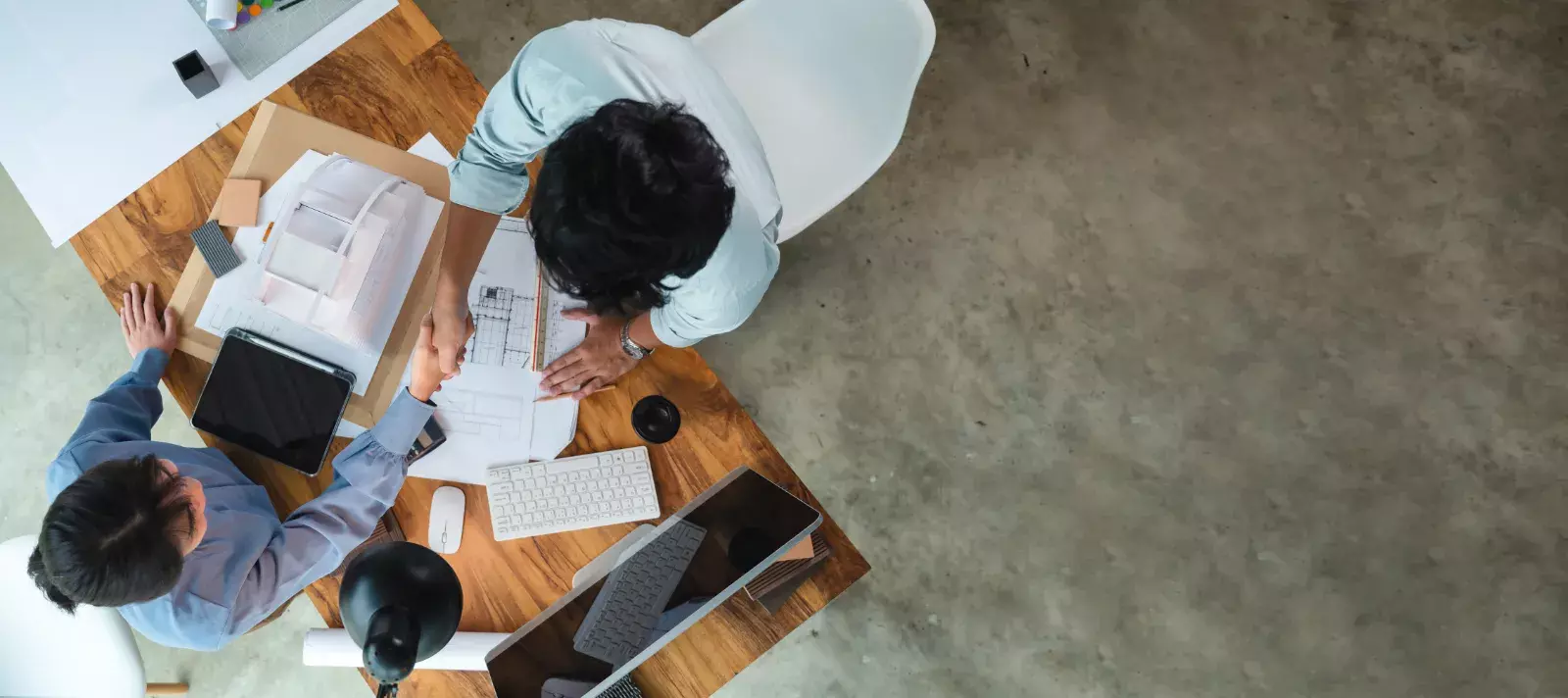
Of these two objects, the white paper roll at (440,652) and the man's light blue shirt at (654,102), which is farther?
the white paper roll at (440,652)

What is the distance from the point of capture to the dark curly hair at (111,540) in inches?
43.0

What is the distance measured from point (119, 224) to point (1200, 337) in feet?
7.84

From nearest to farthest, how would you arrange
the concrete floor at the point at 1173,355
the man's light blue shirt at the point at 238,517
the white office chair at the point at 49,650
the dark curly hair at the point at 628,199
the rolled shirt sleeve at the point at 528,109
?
the dark curly hair at the point at 628,199
the rolled shirt sleeve at the point at 528,109
the man's light blue shirt at the point at 238,517
the white office chair at the point at 49,650
the concrete floor at the point at 1173,355

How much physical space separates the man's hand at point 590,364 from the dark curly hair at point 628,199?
348 millimetres

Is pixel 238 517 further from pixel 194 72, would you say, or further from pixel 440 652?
pixel 194 72

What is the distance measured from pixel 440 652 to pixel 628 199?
848 millimetres

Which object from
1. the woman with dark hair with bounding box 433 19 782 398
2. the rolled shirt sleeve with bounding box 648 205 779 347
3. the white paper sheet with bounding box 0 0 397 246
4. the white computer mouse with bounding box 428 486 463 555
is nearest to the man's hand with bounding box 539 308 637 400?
the woman with dark hair with bounding box 433 19 782 398

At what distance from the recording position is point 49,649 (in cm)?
150

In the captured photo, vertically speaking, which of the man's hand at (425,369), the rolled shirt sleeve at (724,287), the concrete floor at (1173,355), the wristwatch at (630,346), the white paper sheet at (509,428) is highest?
the rolled shirt sleeve at (724,287)

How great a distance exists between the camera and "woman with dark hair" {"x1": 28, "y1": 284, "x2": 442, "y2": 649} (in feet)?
3.62

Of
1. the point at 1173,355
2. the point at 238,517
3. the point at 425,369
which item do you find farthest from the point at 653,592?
the point at 1173,355

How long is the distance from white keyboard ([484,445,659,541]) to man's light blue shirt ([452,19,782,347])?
11.8 inches

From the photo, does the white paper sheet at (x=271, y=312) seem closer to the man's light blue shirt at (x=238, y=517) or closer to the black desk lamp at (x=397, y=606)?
the man's light blue shirt at (x=238, y=517)

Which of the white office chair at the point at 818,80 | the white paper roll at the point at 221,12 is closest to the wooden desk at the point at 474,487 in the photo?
the white paper roll at the point at 221,12
